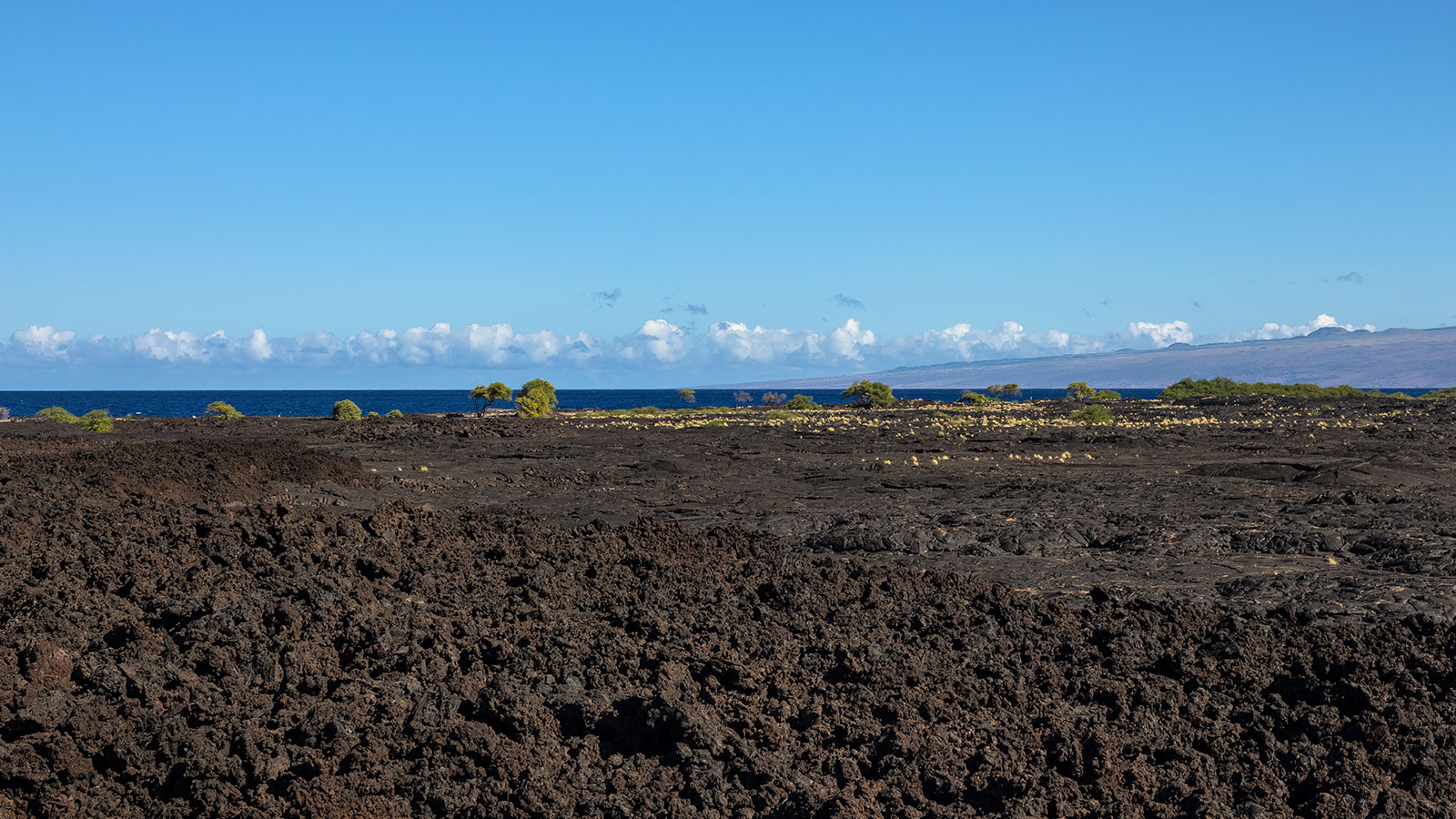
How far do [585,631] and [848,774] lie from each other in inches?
121

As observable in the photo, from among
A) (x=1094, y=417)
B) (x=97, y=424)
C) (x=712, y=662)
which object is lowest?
(x=712, y=662)

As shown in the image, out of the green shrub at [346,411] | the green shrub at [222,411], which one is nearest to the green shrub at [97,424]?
the green shrub at [222,411]

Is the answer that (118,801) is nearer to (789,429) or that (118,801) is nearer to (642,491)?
(642,491)

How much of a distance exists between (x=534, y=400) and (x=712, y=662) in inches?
1915

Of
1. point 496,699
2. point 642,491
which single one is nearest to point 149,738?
point 496,699

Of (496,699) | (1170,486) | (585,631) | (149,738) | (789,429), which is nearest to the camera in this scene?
(149,738)

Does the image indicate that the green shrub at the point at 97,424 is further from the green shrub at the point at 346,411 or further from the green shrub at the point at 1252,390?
the green shrub at the point at 1252,390

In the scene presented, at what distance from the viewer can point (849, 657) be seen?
7.89 metres

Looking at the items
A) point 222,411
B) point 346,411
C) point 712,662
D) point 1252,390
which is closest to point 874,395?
point 1252,390

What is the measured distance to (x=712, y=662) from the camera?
7566mm

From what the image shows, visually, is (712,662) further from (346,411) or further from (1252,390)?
(1252,390)

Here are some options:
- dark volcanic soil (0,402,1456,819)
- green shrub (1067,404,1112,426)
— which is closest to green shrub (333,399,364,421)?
green shrub (1067,404,1112,426)

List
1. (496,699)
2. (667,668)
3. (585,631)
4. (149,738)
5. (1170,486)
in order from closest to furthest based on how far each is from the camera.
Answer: (149,738) → (496,699) → (667,668) → (585,631) → (1170,486)

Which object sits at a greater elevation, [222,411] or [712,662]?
[222,411]
